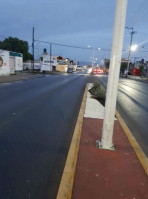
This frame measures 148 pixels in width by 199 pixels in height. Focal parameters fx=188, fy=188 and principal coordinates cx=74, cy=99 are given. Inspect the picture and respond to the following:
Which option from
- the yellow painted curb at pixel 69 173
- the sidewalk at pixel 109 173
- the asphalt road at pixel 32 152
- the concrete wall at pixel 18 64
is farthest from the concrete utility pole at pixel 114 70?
the concrete wall at pixel 18 64

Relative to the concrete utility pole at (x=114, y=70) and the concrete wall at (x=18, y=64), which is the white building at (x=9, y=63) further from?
the concrete utility pole at (x=114, y=70)

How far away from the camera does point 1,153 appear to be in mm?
4230

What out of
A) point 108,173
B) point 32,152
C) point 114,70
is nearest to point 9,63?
point 32,152

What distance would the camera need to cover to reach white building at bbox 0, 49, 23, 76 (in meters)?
30.3

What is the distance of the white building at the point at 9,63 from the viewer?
30312 millimetres

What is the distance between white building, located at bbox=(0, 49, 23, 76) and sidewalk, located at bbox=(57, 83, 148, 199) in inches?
1128

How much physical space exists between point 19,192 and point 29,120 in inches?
154

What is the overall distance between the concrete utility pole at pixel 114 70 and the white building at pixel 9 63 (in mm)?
28906

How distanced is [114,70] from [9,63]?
31.9 metres

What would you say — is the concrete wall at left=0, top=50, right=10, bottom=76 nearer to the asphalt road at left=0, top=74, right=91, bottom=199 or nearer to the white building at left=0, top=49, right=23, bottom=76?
the white building at left=0, top=49, right=23, bottom=76

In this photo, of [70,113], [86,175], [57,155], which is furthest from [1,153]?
[70,113]

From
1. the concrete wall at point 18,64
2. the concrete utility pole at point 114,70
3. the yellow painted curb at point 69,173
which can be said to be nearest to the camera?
the yellow painted curb at point 69,173

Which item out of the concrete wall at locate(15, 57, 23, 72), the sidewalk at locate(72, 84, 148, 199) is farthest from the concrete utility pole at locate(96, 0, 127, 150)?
the concrete wall at locate(15, 57, 23, 72)

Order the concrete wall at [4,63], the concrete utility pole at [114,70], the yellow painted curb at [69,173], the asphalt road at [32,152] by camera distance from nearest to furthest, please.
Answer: the yellow painted curb at [69,173] < the asphalt road at [32,152] < the concrete utility pole at [114,70] < the concrete wall at [4,63]
